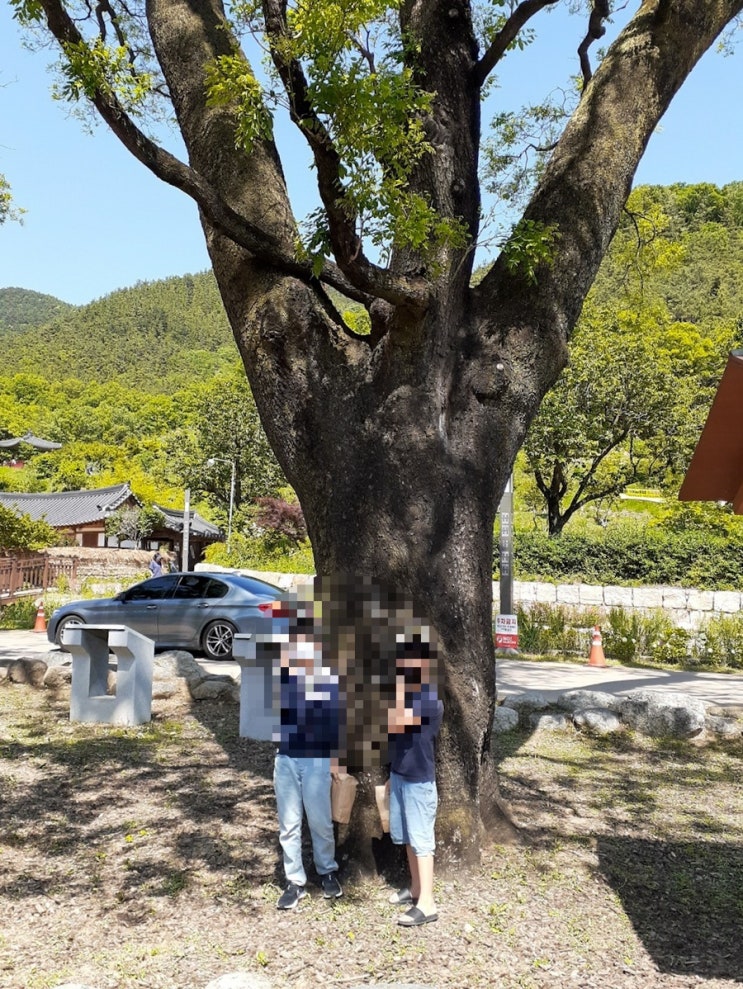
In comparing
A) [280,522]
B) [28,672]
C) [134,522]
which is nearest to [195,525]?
[134,522]

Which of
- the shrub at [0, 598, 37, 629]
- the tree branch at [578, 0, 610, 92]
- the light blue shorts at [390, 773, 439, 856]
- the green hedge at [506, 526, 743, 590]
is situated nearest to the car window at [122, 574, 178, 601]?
the shrub at [0, 598, 37, 629]

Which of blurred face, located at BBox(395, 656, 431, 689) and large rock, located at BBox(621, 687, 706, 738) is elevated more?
blurred face, located at BBox(395, 656, 431, 689)

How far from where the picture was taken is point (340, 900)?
4.18 metres

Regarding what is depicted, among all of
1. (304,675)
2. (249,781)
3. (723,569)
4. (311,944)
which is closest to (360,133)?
(304,675)

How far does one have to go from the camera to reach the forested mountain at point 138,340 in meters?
101

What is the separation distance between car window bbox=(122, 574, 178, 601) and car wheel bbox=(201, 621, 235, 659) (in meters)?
0.97

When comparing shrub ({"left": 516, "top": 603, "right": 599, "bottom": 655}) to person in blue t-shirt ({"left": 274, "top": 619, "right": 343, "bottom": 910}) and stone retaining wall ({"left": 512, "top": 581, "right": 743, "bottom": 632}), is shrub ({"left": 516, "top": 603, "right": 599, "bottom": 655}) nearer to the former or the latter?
stone retaining wall ({"left": 512, "top": 581, "right": 743, "bottom": 632})

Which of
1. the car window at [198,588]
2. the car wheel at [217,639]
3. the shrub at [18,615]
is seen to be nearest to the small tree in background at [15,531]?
the shrub at [18,615]

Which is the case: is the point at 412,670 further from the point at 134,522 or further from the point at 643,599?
the point at 134,522

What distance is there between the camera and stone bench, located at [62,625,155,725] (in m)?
8.42

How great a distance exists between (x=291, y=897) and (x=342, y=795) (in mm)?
519

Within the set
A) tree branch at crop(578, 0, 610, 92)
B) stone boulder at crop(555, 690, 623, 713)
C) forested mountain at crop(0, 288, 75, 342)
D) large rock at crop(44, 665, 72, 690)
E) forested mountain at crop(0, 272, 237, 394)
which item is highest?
forested mountain at crop(0, 288, 75, 342)

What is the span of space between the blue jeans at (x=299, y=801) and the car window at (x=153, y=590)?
34.3ft

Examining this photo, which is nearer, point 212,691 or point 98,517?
point 212,691
